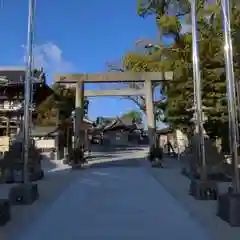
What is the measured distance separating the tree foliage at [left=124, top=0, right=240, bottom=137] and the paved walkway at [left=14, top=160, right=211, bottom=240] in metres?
11.2

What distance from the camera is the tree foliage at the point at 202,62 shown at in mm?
24109

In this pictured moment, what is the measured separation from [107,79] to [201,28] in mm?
6510

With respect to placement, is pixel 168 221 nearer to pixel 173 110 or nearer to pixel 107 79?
pixel 173 110

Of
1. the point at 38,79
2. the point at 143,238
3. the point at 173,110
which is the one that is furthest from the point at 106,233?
the point at 38,79

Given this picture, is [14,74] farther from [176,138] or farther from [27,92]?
[27,92]

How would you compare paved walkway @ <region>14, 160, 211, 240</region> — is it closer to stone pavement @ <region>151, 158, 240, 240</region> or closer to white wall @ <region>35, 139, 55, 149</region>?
stone pavement @ <region>151, 158, 240, 240</region>

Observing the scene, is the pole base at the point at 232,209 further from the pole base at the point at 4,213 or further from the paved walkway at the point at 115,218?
the pole base at the point at 4,213

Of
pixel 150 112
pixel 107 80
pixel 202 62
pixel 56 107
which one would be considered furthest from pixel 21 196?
pixel 56 107

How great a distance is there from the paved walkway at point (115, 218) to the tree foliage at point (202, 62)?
36.7ft

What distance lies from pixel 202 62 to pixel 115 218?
17.0 m

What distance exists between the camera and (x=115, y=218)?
9117mm

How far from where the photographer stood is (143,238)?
7.24 m

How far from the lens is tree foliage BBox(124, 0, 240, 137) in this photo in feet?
79.1

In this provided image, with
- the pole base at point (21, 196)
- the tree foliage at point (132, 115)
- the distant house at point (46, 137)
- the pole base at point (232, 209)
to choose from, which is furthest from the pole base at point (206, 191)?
the tree foliage at point (132, 115)
